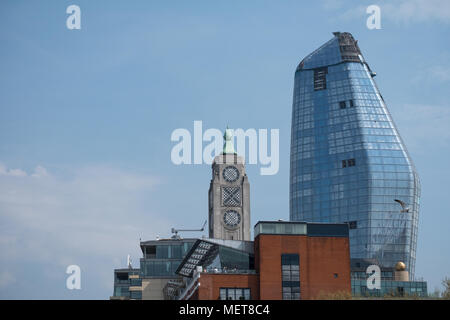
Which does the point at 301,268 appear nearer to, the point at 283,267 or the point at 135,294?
the point at 283,267

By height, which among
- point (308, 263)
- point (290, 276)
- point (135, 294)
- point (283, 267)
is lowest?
point (290, 276)

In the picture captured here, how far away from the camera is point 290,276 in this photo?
377ft

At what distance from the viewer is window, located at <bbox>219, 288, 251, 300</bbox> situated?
112 metres

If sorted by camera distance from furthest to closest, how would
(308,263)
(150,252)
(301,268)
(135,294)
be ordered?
(135,294) < (150,252) < (308,263) < (301,268)

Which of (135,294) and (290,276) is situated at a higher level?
(135,294)

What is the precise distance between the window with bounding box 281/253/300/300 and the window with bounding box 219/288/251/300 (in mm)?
5115

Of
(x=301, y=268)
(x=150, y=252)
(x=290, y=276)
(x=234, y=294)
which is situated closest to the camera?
(x=234, y=294)

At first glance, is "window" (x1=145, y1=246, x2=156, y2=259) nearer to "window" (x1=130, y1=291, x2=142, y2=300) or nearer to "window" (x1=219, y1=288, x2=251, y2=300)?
"window" (x1=130, y1=291, x2=142, y2=300)

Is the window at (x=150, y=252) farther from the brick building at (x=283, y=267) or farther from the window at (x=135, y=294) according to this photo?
the brick building at (x=283, y=267)

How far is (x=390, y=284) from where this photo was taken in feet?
545

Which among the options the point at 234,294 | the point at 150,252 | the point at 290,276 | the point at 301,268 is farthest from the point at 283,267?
the point at 150,252

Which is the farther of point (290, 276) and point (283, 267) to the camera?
point (283, 267)

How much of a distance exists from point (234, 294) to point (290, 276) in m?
8.16
